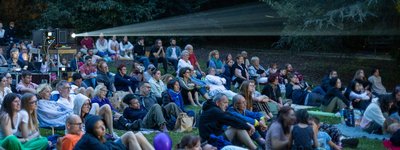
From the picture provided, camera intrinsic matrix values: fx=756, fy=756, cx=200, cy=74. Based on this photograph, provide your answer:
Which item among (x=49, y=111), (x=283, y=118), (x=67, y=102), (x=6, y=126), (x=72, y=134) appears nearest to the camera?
(x=72, y=134)

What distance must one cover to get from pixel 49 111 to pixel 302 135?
181 inches

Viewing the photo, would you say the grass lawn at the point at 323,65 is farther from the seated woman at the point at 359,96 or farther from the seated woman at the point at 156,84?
the seated woman at the point at 156,84

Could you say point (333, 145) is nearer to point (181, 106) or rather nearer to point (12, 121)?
point (181, 106)

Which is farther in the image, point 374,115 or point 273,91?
point 273,91

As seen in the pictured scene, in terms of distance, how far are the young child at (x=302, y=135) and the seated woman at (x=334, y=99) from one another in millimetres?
6093


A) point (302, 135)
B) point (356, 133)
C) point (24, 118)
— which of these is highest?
point (302, 135)

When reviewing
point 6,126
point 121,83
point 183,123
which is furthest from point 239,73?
point 6,126

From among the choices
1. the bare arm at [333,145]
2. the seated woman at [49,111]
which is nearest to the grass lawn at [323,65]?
the seated woman at [49,111]

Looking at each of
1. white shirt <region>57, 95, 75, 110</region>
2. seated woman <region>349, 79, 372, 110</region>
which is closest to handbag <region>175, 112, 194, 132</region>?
white shirt <region>57, 95, 75, 110</region>

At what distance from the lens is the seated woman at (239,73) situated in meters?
18.2

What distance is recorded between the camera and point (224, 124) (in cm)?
1062

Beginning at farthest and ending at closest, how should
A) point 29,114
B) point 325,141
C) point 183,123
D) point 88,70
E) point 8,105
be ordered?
point 88,70
point 183,123
point 325,141
point 29,114
point 8,105

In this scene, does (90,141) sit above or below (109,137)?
above

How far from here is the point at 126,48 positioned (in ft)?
81.5
